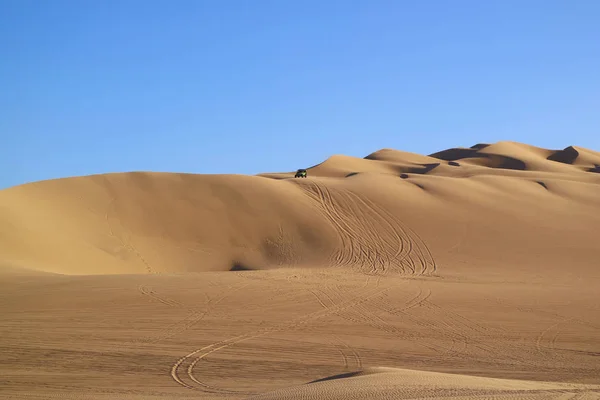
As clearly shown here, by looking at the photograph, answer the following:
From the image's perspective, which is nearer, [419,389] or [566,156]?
[419,389]

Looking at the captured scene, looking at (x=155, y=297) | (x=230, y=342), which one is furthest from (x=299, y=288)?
(x=230, y=342)

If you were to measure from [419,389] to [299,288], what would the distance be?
31.4 feet

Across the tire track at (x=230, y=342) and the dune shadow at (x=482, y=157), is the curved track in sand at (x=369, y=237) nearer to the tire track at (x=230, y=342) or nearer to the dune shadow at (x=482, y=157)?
the tire track at (x=230, y=342)

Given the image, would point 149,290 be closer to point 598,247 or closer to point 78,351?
point 78,351

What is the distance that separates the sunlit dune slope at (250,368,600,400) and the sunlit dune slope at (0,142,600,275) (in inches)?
480

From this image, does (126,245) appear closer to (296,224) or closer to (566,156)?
(296,224)

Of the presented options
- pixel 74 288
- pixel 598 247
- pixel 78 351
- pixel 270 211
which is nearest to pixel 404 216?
pixel 270 211

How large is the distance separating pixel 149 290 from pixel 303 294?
3.74m

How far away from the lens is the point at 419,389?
6.68 metres

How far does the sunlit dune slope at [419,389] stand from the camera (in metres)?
6.32

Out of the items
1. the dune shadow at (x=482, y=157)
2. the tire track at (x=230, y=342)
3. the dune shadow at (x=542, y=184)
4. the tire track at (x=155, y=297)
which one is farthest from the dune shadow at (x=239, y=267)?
the dune shadow at (x=482, y=157)

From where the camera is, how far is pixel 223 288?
15.7 m

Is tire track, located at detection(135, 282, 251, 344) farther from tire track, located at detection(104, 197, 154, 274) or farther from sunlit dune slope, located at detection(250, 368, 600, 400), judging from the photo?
tire track, located at detection(104, 197, 154, 274)

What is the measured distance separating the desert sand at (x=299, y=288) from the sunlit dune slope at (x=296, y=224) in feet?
0.32
